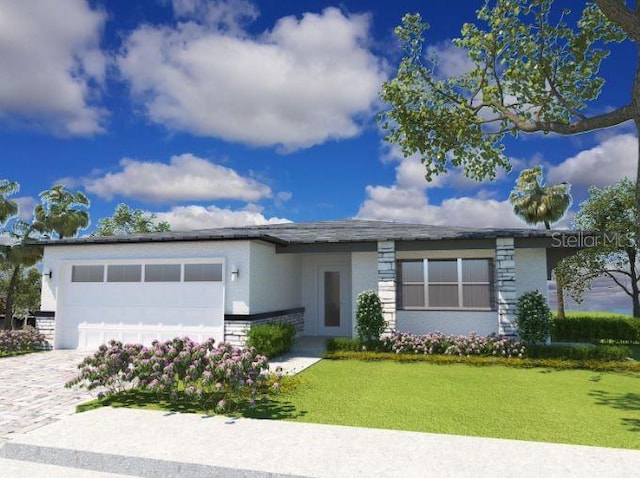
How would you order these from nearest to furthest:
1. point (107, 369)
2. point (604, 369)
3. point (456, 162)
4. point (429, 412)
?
point (429, 412) → point (107, 369) → point (604, 369) → point (456, 162)

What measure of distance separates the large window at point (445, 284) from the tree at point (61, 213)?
1872 cm

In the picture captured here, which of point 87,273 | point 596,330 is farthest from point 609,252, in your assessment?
point 87,273

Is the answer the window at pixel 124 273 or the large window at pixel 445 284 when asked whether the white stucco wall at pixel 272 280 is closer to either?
the window at pixel 124 273

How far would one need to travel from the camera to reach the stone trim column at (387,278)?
42.8 ft

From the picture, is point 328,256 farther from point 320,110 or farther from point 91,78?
point 91,78

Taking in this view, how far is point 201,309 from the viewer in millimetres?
12523

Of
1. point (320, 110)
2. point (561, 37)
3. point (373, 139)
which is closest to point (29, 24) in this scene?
point (320, 110)

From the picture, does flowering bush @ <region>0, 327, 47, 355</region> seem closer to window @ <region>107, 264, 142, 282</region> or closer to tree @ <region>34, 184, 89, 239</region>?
window @ <region>107, 264, 142, 282</region>

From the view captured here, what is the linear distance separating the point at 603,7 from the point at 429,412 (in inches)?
357

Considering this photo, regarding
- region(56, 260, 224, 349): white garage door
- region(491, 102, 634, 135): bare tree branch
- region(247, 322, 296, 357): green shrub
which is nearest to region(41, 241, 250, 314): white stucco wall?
region(56, 260, 224, 349): white garage door

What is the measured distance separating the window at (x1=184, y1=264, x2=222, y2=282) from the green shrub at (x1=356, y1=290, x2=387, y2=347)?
4179 millimetres

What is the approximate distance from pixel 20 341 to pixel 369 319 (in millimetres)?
10607

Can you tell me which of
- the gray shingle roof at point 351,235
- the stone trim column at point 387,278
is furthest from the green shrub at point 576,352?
the stone trim column at point 387,278

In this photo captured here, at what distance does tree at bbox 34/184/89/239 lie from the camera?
23.2 metres
